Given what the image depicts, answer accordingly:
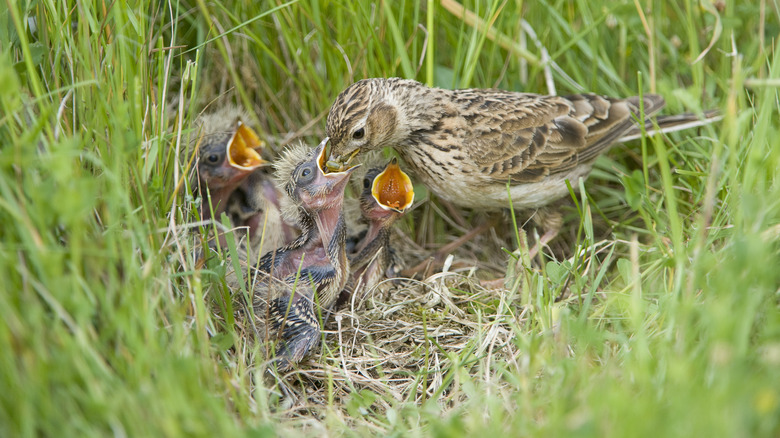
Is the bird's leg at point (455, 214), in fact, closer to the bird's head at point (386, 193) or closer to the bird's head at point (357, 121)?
the bird's head at point (386, 193)

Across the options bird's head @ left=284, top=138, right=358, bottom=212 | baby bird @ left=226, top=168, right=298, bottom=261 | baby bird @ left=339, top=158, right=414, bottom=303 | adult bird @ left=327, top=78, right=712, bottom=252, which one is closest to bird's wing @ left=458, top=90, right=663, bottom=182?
adult bird @ left=327, top=78, right=712, bottom=252

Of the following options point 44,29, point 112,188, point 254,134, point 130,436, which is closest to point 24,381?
point 130,436

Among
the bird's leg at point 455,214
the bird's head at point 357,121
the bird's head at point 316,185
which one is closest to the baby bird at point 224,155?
the bird's head at point 316,185

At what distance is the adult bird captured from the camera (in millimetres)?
3764

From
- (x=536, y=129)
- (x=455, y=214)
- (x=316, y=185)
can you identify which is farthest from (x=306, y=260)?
(x=536, y=129)

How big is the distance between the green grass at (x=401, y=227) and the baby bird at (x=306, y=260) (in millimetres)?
233

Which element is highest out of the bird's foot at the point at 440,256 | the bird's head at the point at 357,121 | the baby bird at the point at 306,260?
the bird's head at the point at 357,121

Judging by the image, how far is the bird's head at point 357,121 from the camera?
3.64 meters

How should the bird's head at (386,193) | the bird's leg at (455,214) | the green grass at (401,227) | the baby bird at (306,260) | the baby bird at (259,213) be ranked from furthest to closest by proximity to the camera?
the bird's leg at (455,214) → the baby bird at (259,213) → the bird's head at (386,193) → the baby bird at (306,260) → the green grass at (401,227)

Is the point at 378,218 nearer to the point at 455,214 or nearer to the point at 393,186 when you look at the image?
the point at 393,186

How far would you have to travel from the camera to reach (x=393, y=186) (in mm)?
4062

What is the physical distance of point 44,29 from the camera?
9.77ft

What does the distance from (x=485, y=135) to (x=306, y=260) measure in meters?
1.32

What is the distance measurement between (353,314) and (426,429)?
106cm
